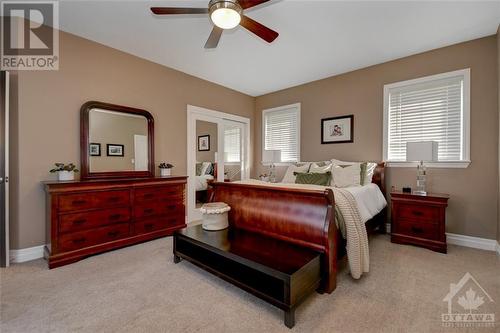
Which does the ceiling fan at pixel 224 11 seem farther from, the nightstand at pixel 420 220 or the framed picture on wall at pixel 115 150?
the nightstand at pixel 420 220

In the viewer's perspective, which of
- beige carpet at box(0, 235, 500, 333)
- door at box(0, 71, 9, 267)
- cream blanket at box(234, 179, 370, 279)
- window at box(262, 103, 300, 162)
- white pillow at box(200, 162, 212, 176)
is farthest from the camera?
window at box(262, 103, 300, 162)

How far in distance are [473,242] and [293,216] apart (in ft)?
8.81

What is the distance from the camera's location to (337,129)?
13.9 ft

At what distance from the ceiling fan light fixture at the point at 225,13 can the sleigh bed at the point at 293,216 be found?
5.06ft

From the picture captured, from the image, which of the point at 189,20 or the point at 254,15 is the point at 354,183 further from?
the point at 189,20

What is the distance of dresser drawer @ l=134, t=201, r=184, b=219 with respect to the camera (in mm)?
3098

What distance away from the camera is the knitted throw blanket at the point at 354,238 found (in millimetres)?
2047

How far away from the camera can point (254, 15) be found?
256 centimetres

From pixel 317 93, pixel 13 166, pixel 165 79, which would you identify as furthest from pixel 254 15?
pixel 13 166

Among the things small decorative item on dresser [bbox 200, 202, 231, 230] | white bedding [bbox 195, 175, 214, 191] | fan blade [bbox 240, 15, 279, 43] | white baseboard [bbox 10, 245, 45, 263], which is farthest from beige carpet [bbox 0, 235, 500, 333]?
fan blade [bbox 240, 15, 279, 43]

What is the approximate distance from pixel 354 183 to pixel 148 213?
296 cm

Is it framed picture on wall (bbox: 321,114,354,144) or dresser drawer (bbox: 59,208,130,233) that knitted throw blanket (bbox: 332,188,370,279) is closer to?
framed picture on wall (bbox: 321,114,354,144)

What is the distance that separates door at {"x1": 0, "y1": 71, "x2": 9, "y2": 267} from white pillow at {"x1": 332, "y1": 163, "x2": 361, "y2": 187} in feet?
13.0

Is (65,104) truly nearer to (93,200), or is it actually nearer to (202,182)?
(93,200)
